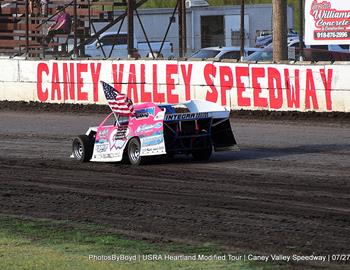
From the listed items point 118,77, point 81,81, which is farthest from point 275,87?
point 81,81

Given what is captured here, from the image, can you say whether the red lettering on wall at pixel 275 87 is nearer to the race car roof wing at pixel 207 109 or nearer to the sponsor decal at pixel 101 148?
the race car roof wing at pixel 207 109

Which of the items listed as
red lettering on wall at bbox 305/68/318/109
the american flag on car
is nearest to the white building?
red lettering on wall at bbox 305/68/318/109

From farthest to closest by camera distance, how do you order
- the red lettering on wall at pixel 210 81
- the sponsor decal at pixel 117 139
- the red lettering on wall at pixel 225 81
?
the red lettering on wall at pixel 210 81 < the red lettering on wall at pixel 225 81 < the sponsor decal at pixel 117 139

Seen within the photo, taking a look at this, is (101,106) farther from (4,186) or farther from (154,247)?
(154,247)

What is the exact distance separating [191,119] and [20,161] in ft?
11.0

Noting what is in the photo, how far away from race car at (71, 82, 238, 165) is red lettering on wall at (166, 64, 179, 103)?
8263 millimetres

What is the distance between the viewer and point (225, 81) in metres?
23.8

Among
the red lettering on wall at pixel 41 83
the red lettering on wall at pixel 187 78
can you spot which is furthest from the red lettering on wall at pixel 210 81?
the red lettering on wall at pixel 41 83

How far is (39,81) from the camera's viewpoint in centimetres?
2825

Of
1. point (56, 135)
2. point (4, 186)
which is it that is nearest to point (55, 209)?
point (4, 186)

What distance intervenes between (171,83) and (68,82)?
3869 millimetres

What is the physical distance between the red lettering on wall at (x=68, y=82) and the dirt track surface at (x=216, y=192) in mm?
7086

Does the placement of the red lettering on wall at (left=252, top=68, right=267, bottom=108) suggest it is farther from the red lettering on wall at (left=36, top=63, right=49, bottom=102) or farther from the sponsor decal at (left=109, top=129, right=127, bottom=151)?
the sponsor decal at (left=109, top=129, right=127, bottom=151)

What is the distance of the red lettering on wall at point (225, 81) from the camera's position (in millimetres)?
23672
